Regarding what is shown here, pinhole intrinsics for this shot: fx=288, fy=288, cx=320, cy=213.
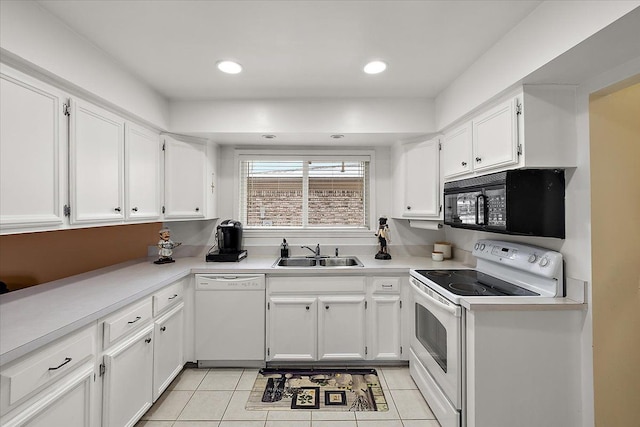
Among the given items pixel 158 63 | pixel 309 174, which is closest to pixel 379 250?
pixel 309 174

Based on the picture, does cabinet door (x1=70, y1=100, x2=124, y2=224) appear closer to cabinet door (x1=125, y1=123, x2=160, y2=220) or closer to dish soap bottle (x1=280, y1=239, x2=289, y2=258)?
cabinet door (x1=125, y1=123, x2=160, y2=220)

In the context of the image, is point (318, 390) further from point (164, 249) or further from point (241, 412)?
point (164, 249)

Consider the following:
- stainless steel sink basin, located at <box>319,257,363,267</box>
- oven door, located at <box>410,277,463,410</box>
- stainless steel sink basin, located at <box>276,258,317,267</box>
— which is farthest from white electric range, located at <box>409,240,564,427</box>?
stainless steel sink basin, located at <box>276,258,317,267</box>

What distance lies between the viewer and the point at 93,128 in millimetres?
1802

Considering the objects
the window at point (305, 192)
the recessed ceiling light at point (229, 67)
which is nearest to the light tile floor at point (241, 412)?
the window at point (305, 192)

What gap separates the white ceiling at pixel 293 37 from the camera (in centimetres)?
145

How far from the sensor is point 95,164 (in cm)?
182

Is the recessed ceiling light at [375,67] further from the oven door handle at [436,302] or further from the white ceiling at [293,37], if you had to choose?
the oven door handle at [436,302]

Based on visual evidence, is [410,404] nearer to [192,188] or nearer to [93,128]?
[192,188]

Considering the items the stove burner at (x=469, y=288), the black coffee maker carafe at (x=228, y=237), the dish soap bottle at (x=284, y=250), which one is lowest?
the stove burner at (x=469, y=288)

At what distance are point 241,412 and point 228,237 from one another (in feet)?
4.81

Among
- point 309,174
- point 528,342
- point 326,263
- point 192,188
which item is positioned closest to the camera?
point 528,342

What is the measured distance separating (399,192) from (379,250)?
0.65 metres

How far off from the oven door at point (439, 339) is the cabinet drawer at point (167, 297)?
190 centimetres
